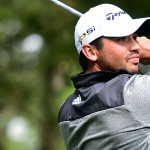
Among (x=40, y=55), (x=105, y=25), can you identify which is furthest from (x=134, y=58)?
(x=40, y=55)

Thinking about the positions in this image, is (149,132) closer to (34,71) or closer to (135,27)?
(135,27)

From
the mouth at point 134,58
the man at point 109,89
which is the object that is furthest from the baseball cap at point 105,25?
the mouth at point 134,58

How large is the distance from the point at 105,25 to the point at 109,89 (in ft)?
1.59

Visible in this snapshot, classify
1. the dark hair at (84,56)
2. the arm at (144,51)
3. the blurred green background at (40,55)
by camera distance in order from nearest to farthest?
1. the dark hair at (84,56)
2. the arm at (144,51)
3. the blurred green background at (40,55)

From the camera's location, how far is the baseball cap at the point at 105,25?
17.2ft

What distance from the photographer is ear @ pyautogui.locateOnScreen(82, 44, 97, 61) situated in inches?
209

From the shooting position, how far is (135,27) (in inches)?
207

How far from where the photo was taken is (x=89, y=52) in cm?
534

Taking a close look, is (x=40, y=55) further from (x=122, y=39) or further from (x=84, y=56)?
(x=122, y=39)

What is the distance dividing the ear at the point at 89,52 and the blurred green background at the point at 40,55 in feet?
20.9

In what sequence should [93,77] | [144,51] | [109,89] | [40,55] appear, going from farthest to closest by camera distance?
[40,55] → [144,51] → [93,77] → [109,89]

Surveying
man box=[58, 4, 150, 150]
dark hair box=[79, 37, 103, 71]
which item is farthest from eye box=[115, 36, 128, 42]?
dark hair box=[79, 37, 103, 71]

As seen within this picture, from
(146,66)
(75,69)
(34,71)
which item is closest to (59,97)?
(34,71)

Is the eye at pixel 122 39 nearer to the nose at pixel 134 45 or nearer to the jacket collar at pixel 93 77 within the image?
the nose at pixel 134 45
